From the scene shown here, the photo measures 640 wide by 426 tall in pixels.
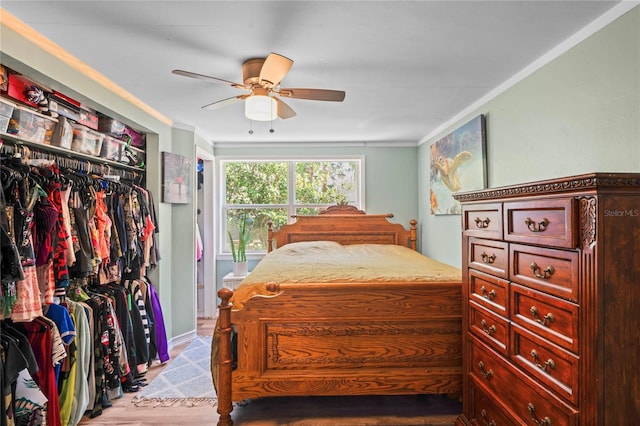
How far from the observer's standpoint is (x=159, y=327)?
10.2ft

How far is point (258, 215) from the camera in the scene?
4.69 metres

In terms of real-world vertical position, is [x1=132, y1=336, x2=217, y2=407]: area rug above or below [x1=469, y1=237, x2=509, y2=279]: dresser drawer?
below

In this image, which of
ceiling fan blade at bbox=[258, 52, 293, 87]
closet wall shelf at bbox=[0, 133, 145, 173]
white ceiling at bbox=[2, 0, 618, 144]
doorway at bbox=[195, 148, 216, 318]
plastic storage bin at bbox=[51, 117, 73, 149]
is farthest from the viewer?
doorway at bbox=[195, 148, 216, 318]

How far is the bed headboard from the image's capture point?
159 inches

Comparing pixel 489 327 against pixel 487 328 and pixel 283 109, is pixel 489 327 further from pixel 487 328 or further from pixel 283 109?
pixel 283 109

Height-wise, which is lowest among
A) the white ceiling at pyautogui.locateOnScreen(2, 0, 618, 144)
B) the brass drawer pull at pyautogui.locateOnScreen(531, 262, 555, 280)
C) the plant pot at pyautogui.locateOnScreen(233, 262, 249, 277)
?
the plant pot at pyautogui.locateOnScreen(233, 262, 249, 277)

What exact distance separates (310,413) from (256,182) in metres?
3.15

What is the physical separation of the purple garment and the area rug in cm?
11

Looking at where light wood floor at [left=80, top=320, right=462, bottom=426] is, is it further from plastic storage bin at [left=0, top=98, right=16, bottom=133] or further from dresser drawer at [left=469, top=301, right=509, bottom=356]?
plastic storage bin at [left=0, top=98, right=16, bottom=133]

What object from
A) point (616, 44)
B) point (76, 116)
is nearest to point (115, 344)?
point (76, 116)

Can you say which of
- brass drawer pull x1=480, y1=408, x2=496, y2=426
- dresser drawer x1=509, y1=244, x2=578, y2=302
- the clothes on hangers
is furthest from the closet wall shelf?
brass drawer pull x1=480, y1=408, x2=496, y2=426

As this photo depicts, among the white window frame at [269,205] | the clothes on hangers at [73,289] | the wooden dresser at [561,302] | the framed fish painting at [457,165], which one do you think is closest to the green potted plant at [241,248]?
the white window frame at [269,205]

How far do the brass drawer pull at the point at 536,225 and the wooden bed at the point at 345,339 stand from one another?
2.42ft

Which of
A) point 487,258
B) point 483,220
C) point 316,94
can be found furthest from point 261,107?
point 487,258
